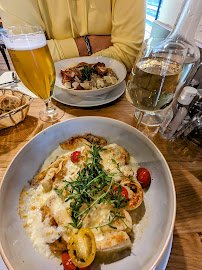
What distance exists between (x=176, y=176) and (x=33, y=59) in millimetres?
975

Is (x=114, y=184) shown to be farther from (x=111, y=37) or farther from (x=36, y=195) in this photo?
(x=111, y=37)

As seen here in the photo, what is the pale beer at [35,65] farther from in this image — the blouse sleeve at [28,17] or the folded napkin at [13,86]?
the blouse sleeve at [28,17]

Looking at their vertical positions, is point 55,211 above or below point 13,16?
below

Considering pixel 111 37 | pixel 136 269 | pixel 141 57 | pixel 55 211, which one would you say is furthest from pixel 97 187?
pixel 111 37

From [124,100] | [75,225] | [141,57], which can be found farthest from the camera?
[124,100]

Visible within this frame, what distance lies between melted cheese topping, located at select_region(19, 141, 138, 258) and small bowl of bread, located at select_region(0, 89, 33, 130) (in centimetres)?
36

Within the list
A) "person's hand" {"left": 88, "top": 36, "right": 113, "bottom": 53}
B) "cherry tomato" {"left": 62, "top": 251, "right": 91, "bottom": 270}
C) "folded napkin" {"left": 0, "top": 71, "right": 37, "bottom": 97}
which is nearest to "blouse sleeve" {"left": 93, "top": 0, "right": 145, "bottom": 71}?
"person's hand" {"left": 88, "top": 36, "right": 113, "bottom": 53}

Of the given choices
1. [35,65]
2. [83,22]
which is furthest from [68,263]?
[83,22]

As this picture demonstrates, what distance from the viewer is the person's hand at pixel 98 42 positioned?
1983mm

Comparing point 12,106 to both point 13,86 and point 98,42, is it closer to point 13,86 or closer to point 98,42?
point 13,86

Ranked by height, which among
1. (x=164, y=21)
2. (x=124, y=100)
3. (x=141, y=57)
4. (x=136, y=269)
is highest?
(x=141, y=57)

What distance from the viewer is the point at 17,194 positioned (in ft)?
2.12

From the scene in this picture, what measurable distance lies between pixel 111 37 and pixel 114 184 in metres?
2.00

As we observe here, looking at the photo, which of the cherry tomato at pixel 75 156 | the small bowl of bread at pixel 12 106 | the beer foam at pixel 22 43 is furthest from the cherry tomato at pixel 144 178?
the beer foam at pixel 22 43
